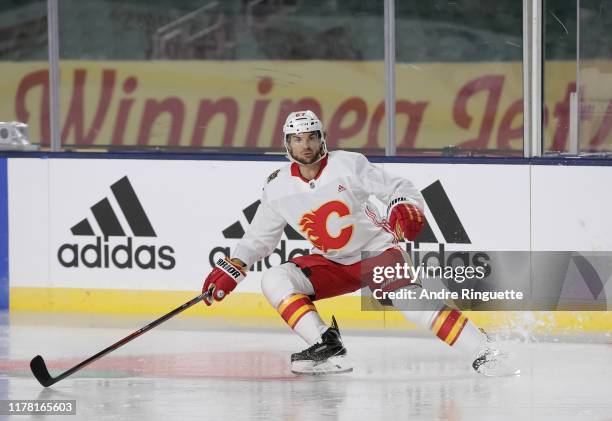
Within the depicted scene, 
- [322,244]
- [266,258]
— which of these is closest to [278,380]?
[322,244]

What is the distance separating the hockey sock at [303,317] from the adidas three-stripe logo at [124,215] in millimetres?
1389

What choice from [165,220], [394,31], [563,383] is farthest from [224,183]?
[563,383]

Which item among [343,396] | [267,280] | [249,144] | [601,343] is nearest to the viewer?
[343,396]

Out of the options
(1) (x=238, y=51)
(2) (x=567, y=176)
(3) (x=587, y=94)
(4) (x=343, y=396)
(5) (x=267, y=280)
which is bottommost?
(4) (x=343, y=396)

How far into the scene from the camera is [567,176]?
546 centimetres

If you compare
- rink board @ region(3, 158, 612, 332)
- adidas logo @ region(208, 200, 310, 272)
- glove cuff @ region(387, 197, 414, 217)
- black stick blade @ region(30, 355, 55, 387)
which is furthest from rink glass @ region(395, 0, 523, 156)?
black stick blade @ region(30, 355, 55, 387)

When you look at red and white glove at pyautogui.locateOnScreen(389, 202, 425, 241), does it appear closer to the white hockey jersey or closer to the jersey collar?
the white hockey jersey

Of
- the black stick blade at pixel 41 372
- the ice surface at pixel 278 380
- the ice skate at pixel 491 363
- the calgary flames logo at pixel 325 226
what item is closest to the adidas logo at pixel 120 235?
the ice surface at pixel 278 380

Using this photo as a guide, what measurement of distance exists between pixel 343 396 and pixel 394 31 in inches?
80.1

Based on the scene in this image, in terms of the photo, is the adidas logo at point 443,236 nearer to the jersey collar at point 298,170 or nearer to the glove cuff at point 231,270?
the jersey collar at point 298,170

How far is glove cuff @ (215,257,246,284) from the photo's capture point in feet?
15.5

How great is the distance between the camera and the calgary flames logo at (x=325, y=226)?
4.72m

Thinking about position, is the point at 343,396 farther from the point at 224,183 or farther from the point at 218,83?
the point at 218,83

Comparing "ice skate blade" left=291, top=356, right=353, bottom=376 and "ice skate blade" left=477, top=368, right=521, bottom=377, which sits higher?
"ice skate blade" left=291, top=356, right=353, bottom=376
